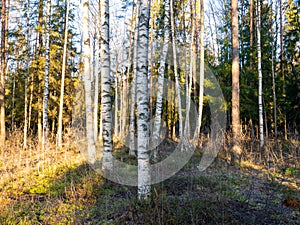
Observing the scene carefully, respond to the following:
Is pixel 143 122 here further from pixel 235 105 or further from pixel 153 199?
pixel 235 105

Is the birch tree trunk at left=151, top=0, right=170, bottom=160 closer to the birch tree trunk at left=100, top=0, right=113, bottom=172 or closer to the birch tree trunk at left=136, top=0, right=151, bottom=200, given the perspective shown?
the birch tree trunk at left=100, top=0, right=113, bottom=172

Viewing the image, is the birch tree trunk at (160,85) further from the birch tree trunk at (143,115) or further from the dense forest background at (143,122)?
the birch tree trunk at (143,115)

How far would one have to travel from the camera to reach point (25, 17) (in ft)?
49.9

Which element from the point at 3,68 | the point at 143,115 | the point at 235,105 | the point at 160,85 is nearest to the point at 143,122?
the point at 143,115

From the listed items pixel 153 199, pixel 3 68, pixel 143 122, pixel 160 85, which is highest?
pixel 3 68

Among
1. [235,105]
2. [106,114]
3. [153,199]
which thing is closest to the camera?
[153,199]

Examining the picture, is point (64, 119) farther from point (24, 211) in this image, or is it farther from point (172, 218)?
point (172, 218)

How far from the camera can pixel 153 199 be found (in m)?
4.37

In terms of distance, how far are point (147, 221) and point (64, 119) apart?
52.2 feet

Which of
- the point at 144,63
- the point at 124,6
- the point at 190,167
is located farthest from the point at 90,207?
the point at 124,6

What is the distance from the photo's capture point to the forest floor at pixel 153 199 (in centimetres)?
401

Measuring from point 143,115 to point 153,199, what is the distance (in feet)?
4.83

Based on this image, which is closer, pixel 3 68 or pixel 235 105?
pixel 235 105

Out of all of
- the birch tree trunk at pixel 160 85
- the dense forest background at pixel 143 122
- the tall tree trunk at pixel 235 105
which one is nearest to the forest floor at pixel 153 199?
the dense forest background at pixel 143 122
